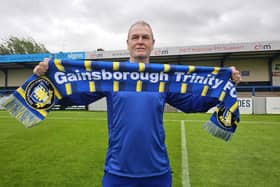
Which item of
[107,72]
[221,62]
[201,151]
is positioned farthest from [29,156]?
[221,62]

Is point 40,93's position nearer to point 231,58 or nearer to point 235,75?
point 235,75

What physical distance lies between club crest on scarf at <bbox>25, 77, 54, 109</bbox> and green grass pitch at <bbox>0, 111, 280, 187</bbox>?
2099mm

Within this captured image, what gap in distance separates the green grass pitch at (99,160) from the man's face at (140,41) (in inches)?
96.1

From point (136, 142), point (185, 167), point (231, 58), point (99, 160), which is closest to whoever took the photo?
point (136, 142)

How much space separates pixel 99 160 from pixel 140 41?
3.57 m

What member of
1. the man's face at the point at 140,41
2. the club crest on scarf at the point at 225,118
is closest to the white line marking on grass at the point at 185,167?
the club crest on scarf at the point at 225,118

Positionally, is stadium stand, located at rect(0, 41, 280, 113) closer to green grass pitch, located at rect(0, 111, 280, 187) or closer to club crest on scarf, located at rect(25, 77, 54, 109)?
green grass pitch, located at rect(0, 111, 280, 187)

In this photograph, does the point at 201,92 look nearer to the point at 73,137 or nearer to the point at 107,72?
the point at 107,72

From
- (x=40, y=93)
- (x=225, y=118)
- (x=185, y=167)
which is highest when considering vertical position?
(x=40, y=93)

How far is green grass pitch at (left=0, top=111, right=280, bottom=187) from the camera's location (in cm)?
380

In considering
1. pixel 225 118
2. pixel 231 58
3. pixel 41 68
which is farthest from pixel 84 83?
pixel 231 58

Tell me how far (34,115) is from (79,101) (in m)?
0.36

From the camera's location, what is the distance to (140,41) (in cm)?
179

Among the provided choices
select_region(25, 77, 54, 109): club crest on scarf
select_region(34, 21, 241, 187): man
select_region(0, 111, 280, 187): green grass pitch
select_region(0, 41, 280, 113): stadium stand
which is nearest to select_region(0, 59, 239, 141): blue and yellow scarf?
select_region(25, 77, 54, 109): club crest on scarf
